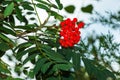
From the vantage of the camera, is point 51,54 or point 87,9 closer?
point 51,54

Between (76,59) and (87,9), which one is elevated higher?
(87,9)

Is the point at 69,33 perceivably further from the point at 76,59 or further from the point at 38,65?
the point at 38,65

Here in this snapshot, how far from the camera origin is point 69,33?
193cm

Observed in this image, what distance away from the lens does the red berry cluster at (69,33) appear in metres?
1.91

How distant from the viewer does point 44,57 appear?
178 cm

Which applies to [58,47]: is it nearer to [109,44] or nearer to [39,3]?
[39,3]

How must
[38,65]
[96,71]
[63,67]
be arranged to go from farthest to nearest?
[96,71]
[38,65]
[63,67]

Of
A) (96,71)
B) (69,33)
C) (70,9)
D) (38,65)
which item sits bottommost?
(38,65)

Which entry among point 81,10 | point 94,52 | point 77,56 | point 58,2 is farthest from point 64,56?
point 94,52

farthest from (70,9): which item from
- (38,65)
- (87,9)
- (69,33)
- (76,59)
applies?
(38,65)

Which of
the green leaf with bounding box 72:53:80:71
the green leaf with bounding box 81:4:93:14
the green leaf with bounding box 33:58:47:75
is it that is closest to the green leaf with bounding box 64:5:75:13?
the green leaf with bounding box 81:4:93:14

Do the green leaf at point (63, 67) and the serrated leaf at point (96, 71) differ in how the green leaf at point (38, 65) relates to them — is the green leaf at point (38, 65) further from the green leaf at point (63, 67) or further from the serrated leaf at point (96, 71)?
the serrated leaf at point (96, 71)

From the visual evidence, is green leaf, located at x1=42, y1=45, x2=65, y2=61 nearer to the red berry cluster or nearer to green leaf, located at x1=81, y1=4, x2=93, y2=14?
the red berry cluster

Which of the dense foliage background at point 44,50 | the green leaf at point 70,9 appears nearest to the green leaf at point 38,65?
the dense foliage background at point 44,50
